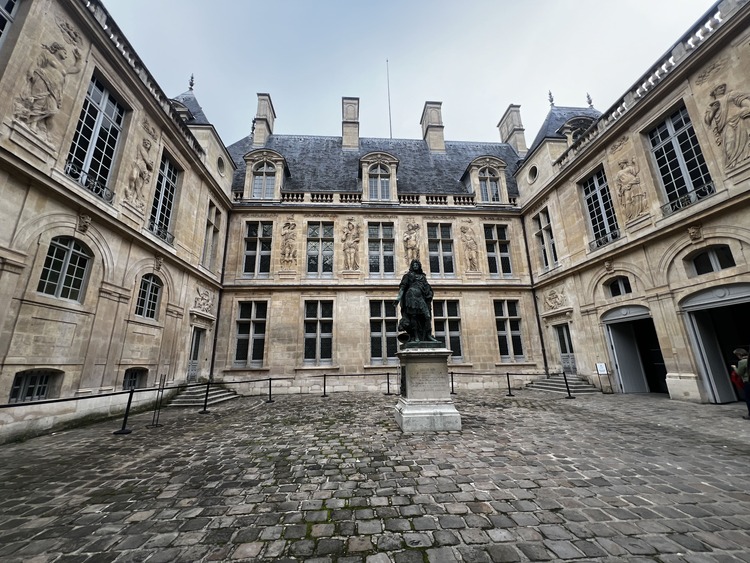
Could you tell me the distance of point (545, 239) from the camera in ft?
41.7

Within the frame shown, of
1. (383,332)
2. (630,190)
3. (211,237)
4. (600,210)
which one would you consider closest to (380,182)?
(383,332)

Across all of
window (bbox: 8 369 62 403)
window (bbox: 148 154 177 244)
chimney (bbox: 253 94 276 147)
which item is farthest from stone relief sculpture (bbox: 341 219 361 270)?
window (bbox: 8 369 62 403)

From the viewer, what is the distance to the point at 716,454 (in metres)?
3.80

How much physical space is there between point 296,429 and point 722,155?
11.3 metres

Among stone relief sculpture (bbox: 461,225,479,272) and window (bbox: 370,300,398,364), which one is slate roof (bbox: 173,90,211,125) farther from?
stone relief sculpture (bbox: 461,225,479,272)

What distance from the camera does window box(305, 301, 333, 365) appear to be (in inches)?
466

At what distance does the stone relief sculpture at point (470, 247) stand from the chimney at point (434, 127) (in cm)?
697

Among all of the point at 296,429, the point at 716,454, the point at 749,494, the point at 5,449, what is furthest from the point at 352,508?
the point at 5,449

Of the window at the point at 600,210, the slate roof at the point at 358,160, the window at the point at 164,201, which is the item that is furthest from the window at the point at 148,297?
the window at the point at 600,210

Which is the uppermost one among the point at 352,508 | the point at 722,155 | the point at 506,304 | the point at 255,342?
the point at 722,155

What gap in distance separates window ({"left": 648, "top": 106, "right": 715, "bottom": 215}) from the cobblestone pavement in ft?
18.0

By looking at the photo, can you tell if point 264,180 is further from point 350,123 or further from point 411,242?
point 411,242

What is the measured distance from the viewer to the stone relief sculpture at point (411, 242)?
42.8ft

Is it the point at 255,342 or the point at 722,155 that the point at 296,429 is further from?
the point at 722,155
